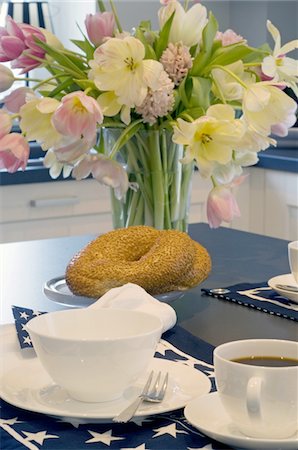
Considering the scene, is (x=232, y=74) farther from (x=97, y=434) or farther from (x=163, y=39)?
(x=97, y=434)

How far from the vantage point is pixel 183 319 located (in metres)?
1.17

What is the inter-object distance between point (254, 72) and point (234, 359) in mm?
739

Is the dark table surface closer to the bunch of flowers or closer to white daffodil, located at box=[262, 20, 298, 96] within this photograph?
the bunch of flowers

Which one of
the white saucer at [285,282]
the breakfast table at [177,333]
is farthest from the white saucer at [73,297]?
the white saucer at [285,282]

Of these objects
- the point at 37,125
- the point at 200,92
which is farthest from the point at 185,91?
the point at 37,125

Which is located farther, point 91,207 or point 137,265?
point 91,207

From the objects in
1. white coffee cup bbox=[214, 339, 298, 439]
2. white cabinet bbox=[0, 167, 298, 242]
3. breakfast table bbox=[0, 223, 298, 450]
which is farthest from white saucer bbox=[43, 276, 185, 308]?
white cabinet bbox=[0, 167, 298, 242]

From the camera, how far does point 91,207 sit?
2.63 meters

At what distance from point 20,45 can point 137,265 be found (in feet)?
1.31

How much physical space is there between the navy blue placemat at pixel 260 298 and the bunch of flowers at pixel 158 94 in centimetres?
11

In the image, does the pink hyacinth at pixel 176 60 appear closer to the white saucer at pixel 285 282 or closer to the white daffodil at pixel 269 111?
the white daffodil at pixel 269 111

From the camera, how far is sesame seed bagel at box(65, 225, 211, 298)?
118cm

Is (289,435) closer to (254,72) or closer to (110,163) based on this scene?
(110,163)

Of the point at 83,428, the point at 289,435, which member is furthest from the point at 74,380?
the point at 289,435
